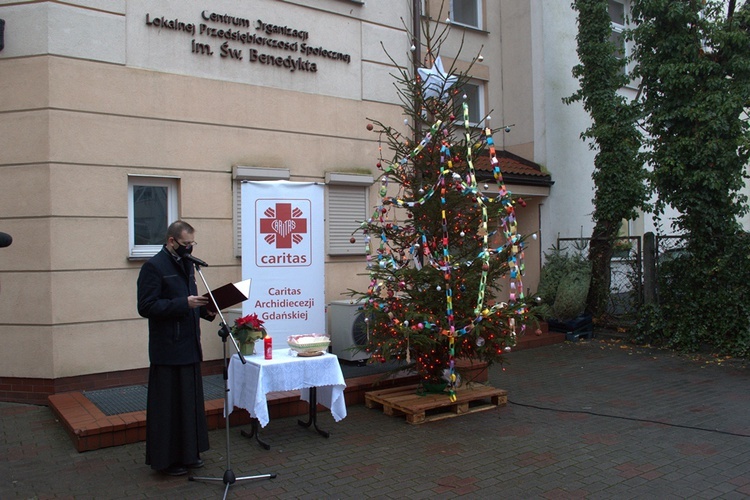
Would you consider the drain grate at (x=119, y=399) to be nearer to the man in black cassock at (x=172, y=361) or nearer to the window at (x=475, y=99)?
the man in black cassock at (x=172, y=361)

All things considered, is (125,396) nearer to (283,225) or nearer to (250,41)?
(283,225)

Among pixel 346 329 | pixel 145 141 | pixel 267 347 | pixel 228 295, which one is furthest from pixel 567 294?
pixel 228 295

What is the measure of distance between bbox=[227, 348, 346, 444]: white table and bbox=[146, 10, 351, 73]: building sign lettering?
14.5 ft

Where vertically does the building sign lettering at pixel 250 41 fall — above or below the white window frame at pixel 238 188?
above

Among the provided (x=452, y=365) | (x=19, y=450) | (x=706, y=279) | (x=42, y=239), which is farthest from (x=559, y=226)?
(x=19, y=450)

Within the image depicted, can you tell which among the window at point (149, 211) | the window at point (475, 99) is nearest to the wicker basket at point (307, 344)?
the window at point (149, 211)

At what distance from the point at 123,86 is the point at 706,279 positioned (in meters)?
9.37

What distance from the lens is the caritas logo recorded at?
20.2 feet

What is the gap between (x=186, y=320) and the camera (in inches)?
207

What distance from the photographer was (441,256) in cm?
710

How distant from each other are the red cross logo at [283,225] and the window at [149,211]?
2419mm

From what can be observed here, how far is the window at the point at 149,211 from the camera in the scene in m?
7.86

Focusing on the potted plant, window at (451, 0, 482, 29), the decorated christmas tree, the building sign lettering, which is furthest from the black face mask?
window at (451, 0, 482, 29)

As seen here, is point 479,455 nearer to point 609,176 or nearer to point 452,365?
point 452,365
